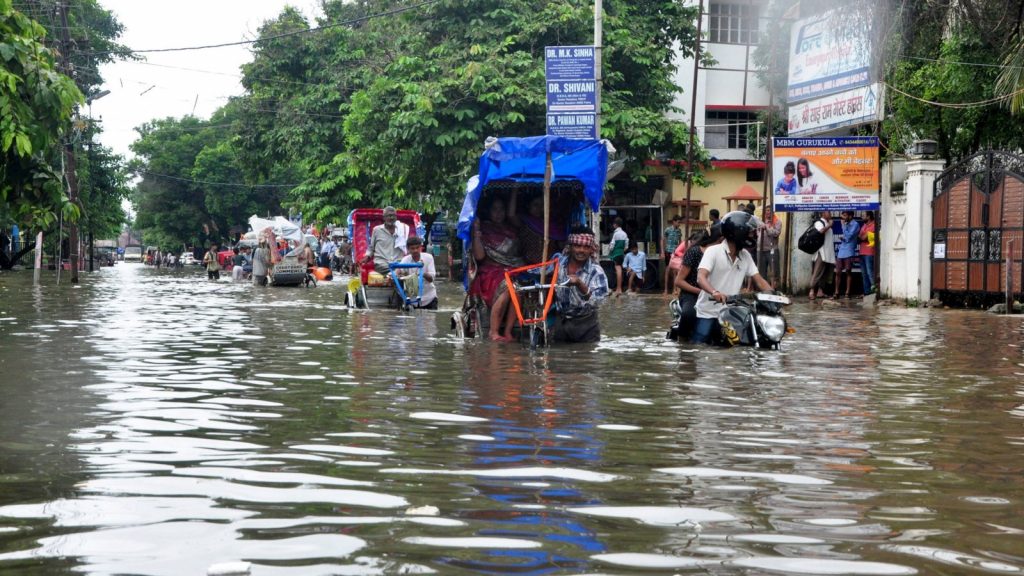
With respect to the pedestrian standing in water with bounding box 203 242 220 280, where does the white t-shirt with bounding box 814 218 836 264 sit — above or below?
above

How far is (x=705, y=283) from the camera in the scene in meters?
12.5

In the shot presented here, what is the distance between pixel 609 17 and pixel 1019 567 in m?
28.5

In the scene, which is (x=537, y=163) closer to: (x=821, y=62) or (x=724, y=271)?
(x=724, y=271)

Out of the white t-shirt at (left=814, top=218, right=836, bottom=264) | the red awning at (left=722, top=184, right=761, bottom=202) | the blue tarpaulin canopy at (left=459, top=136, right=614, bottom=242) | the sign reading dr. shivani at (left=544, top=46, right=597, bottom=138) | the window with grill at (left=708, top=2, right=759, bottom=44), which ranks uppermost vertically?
the window with grill at (left=708, top=2, right=759, bottom=44)

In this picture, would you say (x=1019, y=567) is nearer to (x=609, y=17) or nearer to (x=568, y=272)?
(x=568, y=272)

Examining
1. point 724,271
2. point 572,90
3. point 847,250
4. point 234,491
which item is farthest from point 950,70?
point 234,491

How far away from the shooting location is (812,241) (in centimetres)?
2541

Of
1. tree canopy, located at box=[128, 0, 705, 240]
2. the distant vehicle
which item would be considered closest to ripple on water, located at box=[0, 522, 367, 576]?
tree canopy, located at box=[128, 0, 705, 240]

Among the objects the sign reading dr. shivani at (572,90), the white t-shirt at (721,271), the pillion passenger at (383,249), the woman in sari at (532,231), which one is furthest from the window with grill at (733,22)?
the white t-shirt at (721,271)

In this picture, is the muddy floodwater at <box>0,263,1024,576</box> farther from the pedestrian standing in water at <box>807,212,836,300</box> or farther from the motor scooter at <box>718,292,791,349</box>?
the pedestrian standing in water at <box>807,212,836,300</box>

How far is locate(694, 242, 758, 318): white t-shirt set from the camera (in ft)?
41.5

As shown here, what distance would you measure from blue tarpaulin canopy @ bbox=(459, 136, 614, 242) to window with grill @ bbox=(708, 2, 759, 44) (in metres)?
27.7

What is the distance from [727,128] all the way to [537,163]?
2712cm

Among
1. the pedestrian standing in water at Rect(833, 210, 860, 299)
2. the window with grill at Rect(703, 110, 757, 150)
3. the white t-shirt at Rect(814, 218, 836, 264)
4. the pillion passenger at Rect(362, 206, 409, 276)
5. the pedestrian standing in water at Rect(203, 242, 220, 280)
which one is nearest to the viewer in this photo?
the pillion passenger at Rect(362, 206, 409, 276)
